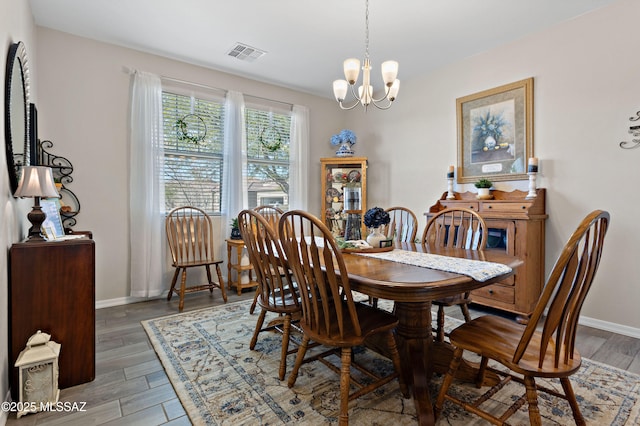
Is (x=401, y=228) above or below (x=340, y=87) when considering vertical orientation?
below

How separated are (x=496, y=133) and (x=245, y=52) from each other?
2767 mm

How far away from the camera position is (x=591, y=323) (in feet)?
9.08

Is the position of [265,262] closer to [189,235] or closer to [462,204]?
[189,235]

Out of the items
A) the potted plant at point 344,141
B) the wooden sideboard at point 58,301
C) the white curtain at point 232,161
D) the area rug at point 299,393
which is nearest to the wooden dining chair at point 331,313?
the area rug at point 299,393

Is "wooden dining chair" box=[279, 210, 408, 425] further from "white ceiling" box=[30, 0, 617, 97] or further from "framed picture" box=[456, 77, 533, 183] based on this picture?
"framed picture" box=[456, 77, 533, 183]

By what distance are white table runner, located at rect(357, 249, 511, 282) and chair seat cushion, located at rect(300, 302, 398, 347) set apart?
0.32 m

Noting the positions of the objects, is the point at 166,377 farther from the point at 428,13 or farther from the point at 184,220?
the point at 428,13

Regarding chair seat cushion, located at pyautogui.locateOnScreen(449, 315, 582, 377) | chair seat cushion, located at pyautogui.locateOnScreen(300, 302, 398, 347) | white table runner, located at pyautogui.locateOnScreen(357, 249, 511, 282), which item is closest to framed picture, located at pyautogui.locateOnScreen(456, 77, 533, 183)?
white table runner, located at pyautogui.locateOnScreen(357, 249, 511, 282)

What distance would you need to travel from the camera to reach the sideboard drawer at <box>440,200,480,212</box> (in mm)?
3211

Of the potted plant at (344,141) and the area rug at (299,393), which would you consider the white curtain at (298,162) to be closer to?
the potted plant at (344,141)

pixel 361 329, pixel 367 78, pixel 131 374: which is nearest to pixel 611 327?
pixel 361 329

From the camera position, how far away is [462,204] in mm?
3328

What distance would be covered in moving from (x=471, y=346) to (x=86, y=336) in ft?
6.68

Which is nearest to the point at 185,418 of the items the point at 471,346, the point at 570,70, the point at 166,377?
the point at 166,377
